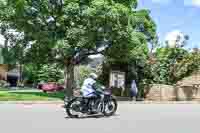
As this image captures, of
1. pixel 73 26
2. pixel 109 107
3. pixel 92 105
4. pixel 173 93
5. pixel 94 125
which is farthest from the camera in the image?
pixel 173 93

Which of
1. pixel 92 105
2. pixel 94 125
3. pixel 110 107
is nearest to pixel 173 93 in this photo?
pixel 110 107

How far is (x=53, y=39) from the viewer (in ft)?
98.5

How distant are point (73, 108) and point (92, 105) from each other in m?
0.79

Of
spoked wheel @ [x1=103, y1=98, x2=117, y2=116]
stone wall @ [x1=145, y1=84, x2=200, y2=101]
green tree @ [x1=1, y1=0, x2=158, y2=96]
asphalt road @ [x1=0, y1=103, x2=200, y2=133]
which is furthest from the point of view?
stone wall @ [x1=145, y1=84, x2=200, y2=101]

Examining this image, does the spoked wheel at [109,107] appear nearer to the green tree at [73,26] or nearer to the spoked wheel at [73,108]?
the spoked wheel at [73,108]

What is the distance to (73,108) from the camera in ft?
51.1

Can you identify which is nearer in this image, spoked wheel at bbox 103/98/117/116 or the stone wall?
spoked wheel at bbox 103/98/117/116

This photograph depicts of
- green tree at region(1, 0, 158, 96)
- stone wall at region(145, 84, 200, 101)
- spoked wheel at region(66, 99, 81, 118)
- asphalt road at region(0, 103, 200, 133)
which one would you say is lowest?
asphalt road at region(0, 103, 200, 133)

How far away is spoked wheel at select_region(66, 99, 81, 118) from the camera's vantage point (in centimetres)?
1554

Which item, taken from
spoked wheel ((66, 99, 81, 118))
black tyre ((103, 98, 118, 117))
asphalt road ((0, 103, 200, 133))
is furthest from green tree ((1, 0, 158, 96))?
asphalt road ((0, 103, 200, 133))

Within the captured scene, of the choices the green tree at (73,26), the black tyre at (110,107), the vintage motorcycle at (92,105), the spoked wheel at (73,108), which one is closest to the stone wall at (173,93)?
the green tree at (73,26)

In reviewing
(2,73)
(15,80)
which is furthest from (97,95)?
(15,80)

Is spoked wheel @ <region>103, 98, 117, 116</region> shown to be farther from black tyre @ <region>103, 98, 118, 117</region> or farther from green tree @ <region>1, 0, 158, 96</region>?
green tree @ <region>1, 0, 158, 96</region>

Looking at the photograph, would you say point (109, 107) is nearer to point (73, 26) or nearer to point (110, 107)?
point (110, 107)
